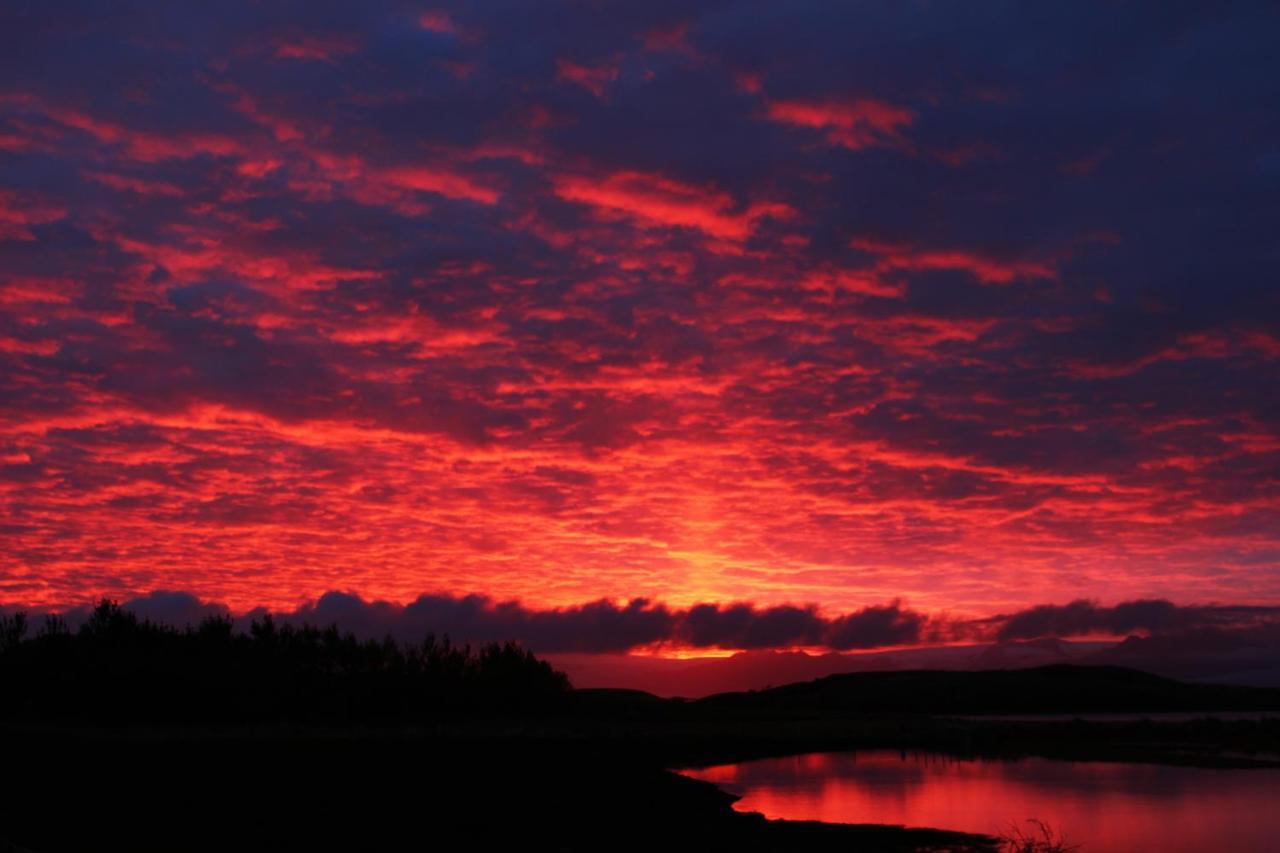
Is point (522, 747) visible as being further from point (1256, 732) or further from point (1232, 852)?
point (1256, 732)

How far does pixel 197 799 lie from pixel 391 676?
8300 centimetres

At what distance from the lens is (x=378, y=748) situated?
6856cm

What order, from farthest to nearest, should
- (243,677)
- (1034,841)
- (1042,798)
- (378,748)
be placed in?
(243,677) < (378,748) < (1042,798) < (1034,841)

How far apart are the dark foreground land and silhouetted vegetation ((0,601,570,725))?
25 centimetres

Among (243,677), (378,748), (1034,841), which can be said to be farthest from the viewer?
(243,677)

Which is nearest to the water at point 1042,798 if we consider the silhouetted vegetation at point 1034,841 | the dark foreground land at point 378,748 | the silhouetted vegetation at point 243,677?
the silhouetted vegetation at point 1034,841

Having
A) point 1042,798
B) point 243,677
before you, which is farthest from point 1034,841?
point 243,677

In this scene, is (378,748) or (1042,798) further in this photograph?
(378,748)

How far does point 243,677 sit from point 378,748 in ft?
150

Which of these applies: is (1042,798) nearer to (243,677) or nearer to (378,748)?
(378,748)

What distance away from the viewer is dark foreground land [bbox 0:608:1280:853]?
37.9 meters

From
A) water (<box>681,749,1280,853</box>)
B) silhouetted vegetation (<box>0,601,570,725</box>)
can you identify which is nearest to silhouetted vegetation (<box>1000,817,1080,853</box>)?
water (<box>681,749,1280,853</box>)

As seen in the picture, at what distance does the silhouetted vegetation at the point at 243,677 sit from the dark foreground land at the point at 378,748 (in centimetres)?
25

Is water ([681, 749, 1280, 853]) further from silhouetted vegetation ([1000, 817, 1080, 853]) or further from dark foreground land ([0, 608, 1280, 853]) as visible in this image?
dark foreground land ([0, 608, 1280, 853])
